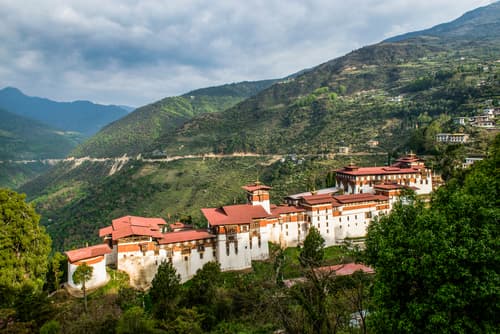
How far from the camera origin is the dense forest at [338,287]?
1037 cm

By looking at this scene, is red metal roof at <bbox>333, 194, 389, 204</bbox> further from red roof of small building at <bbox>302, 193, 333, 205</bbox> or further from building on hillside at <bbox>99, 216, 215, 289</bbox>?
building on hillside at <bbox>99, 216, 215, 289</bbox>

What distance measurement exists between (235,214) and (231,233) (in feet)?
6.80

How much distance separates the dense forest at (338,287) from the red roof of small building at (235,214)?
18.1ft

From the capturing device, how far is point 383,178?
50219 mm

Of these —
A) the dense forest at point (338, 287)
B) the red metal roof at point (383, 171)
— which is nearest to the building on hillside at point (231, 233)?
the red metal roof at point (383, 171)

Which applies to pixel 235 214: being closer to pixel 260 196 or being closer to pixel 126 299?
pixel 260 196

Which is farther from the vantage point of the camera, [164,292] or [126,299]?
[126,299]

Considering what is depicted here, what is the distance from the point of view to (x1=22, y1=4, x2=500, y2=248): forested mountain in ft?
253

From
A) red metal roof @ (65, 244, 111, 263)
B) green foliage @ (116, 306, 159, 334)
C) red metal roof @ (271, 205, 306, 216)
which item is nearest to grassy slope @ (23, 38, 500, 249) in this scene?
red metal roof @ (271, 205, 306, 216)

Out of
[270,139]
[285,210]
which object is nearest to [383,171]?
[285,210]

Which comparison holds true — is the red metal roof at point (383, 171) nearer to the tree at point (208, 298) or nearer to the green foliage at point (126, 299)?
the tree at point (208, 298)

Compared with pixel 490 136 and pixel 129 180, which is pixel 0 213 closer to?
pixel 490 136

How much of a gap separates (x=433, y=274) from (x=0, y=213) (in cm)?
2675

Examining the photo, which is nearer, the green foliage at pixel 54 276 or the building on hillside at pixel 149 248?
the green foliage at pixel 54 276
